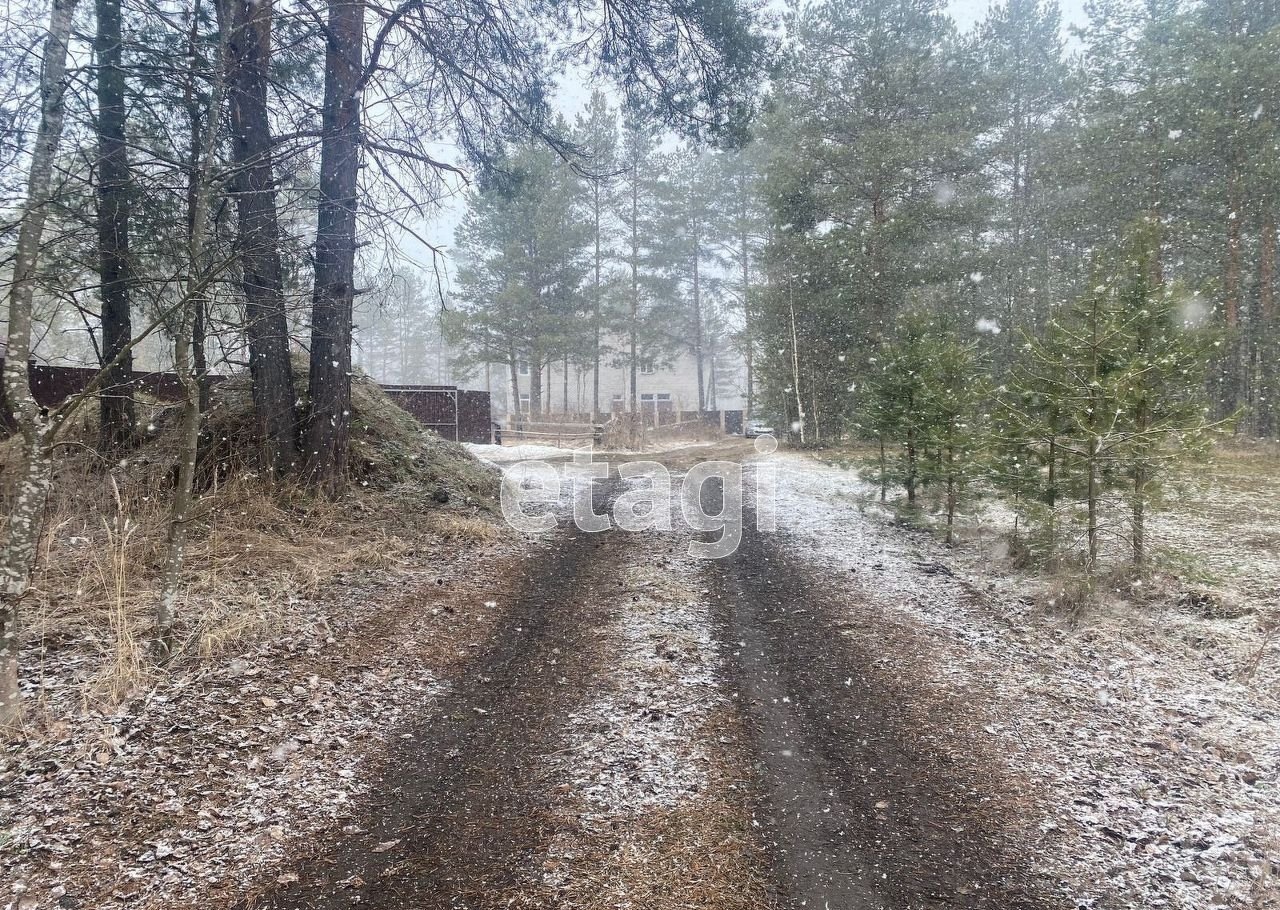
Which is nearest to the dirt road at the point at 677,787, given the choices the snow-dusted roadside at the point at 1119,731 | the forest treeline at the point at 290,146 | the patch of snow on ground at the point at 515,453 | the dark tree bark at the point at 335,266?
the snow-dusted roadside at the point at 1119,731

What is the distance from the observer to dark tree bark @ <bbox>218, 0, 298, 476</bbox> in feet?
16.5

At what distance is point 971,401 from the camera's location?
7.57 metres

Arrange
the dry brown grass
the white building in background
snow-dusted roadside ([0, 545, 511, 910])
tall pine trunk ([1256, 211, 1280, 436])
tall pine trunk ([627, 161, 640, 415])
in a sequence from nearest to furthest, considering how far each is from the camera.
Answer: snow-dusted roadside ([0, 545, 511, 910]) < the dry brown grass < tall pine trunk ([1256, 211, 1280, 436]) < tall pine trunk ([627, 161, 640, 415]) < the white building in background

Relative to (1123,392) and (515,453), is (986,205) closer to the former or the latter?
(1123,392)

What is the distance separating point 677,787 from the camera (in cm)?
308

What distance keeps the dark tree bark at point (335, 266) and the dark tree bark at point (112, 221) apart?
1.83 meters

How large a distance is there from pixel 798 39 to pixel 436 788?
22.4 meters

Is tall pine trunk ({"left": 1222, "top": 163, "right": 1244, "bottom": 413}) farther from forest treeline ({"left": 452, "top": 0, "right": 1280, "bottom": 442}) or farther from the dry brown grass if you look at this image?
the dry brown grass

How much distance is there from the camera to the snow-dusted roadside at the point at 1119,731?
253 cm

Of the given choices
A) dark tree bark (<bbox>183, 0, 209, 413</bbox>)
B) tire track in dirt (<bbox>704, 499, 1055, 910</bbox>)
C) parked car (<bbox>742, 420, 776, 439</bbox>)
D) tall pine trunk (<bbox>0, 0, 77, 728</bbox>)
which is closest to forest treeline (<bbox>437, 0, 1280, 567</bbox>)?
tire track in dirt (<bbox>704, 499, 1055, 910</bbox>)

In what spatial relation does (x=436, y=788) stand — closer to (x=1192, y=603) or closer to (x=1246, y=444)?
(x=1192, y=603)

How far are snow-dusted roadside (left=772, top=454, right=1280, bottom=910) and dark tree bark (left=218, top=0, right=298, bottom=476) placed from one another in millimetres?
6082

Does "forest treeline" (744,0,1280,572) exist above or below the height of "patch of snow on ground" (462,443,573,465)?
above

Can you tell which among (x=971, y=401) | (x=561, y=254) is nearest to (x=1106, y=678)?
(x=971, y=401)
